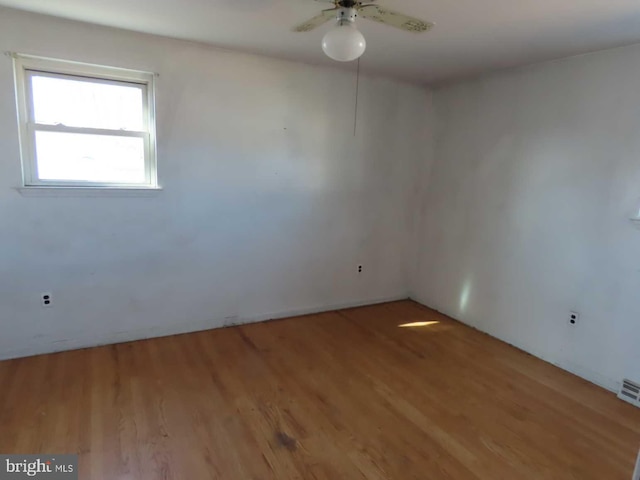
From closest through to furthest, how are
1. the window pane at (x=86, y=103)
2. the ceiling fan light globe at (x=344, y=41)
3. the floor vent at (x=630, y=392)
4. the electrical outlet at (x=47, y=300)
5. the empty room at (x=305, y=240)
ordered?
the ceiling fan light globe at (x=344, y=41) → the empty room at (x=305, y=240) → the floor vent at (x=630, y=392) → the window pane at (x=86, y=103) → the electrical outlet at (x=47, y=300)

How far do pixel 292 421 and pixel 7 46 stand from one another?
3.04 metres

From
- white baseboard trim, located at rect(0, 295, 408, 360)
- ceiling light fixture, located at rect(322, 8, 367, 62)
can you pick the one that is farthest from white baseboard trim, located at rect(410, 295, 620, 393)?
ceiling light fixture, located at rect(322, 8, 367, 62)

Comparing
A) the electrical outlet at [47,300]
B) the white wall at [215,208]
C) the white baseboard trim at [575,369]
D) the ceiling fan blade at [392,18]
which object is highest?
the ceiling fan blade at [392,18]

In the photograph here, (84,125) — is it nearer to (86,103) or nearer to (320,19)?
(86,103)

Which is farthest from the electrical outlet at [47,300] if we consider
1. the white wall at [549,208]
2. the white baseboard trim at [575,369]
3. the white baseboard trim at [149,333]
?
the white baseboard trim at [575,369]

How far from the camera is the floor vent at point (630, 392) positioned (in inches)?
102

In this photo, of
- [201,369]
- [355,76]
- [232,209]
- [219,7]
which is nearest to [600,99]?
[355,76]

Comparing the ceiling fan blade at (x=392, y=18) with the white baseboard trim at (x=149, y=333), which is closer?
the ceiling fan blade at (x=392, y=18)

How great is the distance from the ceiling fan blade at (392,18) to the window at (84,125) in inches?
76.6

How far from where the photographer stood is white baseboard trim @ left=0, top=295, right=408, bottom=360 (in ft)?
9.42

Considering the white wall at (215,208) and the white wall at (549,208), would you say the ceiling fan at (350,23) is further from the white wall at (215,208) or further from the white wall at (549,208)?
the white wall at (549,208)

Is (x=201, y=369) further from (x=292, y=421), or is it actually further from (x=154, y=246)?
(x=154, y=246)

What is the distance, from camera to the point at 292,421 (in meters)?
2.26

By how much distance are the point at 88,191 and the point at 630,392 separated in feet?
13.7
